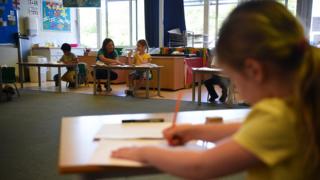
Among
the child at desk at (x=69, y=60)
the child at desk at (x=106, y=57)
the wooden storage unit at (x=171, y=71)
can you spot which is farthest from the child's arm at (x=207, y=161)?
the child at desk at (x=69, y=60)

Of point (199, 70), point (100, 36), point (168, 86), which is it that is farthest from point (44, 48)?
point (199, 70)

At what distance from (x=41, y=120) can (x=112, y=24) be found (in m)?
6.53

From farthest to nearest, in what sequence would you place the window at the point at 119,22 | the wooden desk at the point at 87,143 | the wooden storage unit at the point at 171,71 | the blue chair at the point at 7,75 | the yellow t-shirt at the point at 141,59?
the window at the point at 119,22 → the wooden storage unit at the point at 171,71 → the yellow t-shirt at the point at 141,59 → the blue chair at the point at 7,75 → the wooden desk at the point at 87,143


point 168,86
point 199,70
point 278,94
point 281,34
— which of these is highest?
point 281,34

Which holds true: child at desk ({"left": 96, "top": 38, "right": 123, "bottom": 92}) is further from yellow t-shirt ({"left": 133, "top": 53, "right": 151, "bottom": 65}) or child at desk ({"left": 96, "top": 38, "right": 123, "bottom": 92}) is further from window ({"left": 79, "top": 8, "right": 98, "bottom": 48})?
window ({"left": 79, "top": 8, "right": 98, "bottom": 48})

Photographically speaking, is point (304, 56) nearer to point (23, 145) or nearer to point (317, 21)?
point (23, 145)

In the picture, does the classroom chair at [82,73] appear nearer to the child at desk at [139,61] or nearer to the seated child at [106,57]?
the seated child at [106,57]

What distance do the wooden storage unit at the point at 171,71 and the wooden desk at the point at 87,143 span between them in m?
5.20

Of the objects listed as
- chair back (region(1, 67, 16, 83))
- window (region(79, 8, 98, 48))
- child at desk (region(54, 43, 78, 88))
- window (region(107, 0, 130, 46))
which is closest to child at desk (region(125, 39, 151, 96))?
child at desk (region(54, 43, 78, 88))

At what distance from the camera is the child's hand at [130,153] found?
70 cm

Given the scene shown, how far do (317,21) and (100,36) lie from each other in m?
6.00

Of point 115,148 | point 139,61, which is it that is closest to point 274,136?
point 115,148

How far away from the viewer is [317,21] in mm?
7914

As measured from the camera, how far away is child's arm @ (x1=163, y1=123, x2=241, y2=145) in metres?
0.81
